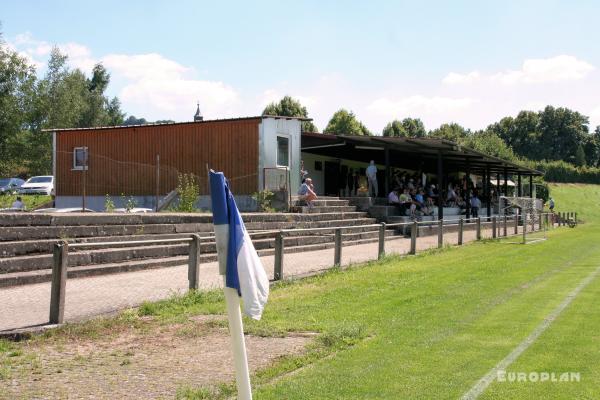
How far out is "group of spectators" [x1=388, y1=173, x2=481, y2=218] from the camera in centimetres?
2994

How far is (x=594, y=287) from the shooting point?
1151 cm

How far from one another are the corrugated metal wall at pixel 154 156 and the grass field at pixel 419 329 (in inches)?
464

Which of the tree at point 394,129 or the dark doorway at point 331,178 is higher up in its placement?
the tree at point 394,129

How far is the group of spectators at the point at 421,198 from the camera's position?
2994cm

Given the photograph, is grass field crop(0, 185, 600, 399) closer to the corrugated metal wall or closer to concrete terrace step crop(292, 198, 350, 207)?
concrete terrace step crop(292, 198, 350, 207)

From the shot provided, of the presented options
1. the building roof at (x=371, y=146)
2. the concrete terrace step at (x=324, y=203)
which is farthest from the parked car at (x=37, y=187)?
the concrete terrace step at (x=324, y=203)

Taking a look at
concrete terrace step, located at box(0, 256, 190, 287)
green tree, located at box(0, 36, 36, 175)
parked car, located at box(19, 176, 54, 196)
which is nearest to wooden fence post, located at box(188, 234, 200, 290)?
concrete terrace step, located at box(0, 256, 190, 287)

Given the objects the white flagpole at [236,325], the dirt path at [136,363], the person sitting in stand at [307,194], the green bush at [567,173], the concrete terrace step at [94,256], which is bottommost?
the dirt path at [136,363]

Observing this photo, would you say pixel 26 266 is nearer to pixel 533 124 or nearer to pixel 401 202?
pixel 401 202

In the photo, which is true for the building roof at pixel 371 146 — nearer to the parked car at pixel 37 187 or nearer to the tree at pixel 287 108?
the parked car at pixel 37 187

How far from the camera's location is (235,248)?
3.99 m

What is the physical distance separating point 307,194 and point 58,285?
1699 centimetres

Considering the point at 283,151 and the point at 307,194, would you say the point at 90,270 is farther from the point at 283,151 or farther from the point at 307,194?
the point at 283,151

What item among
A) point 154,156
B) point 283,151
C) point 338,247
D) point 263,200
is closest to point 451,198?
point 283,151
